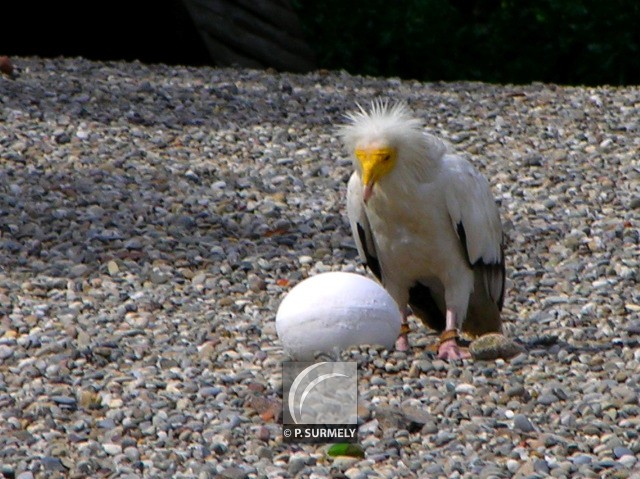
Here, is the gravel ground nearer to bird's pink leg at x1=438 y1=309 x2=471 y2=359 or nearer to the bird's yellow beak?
bird's pink leg at x1=438 y1=309 x2=471 y2=359

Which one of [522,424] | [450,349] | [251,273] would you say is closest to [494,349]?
[450,349]

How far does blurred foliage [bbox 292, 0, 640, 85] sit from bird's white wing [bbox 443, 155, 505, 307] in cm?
671

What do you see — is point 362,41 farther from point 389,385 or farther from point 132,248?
point 389,385

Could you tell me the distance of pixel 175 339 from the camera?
5281mm

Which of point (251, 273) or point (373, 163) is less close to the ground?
point (251, 273)

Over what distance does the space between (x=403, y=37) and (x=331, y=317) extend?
7710mm

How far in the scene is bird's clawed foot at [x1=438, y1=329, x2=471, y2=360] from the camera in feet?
16.6

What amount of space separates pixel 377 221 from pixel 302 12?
725cm

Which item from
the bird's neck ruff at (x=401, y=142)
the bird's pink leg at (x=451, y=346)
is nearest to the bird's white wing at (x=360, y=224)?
the bird's neck ruff at (x=401, y=142)

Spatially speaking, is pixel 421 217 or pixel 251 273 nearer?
pixel 421 217

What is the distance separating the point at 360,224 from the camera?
548 centimetres

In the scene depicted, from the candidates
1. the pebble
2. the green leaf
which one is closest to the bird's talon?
the pebble

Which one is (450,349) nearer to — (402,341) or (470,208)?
(402,341)

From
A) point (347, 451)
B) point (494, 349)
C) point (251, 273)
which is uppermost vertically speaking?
point (251, 273)
